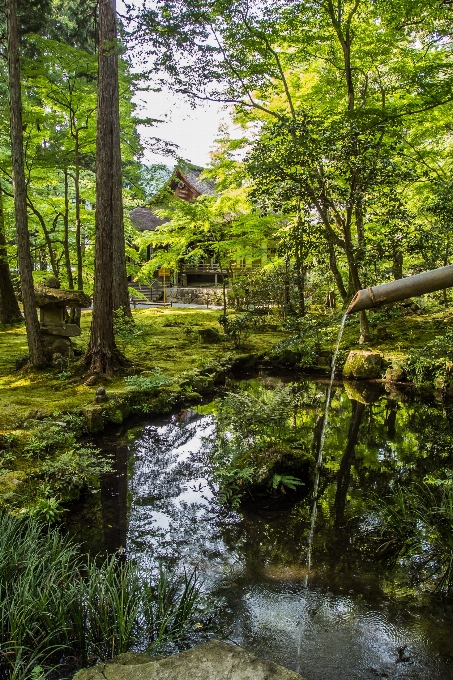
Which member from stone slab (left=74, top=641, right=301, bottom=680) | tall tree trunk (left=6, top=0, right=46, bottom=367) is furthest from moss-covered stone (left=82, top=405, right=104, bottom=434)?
stone slab (left=74, top=641, right=301, bottom=680)

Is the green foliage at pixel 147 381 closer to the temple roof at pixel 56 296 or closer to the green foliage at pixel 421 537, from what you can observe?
the temple roof at pixel 56 296

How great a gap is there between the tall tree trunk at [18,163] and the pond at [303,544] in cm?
334

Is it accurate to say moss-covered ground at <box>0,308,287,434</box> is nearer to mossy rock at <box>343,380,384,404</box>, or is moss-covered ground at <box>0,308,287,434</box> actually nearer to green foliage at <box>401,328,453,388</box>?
mossy rock at <box>343,380,384,404</box>

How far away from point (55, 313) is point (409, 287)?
841 centimetres

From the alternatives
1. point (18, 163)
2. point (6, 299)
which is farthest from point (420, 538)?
point (6, 299)

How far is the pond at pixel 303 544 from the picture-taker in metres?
3.04

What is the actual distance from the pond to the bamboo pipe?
2.32 metres

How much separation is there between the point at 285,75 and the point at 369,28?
2292 millimetres

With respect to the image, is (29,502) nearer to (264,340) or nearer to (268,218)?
(264,340)

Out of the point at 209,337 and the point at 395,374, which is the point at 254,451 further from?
the point at 209,337

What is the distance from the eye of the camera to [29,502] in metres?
4.34

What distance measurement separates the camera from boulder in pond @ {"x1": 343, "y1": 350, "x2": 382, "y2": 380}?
10.1m

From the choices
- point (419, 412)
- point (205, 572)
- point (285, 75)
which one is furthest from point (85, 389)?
point (285, 75)

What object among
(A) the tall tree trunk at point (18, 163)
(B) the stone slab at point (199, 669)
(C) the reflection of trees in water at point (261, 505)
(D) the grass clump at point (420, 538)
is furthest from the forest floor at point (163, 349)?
(D) the grass clump at point (420, 538)
